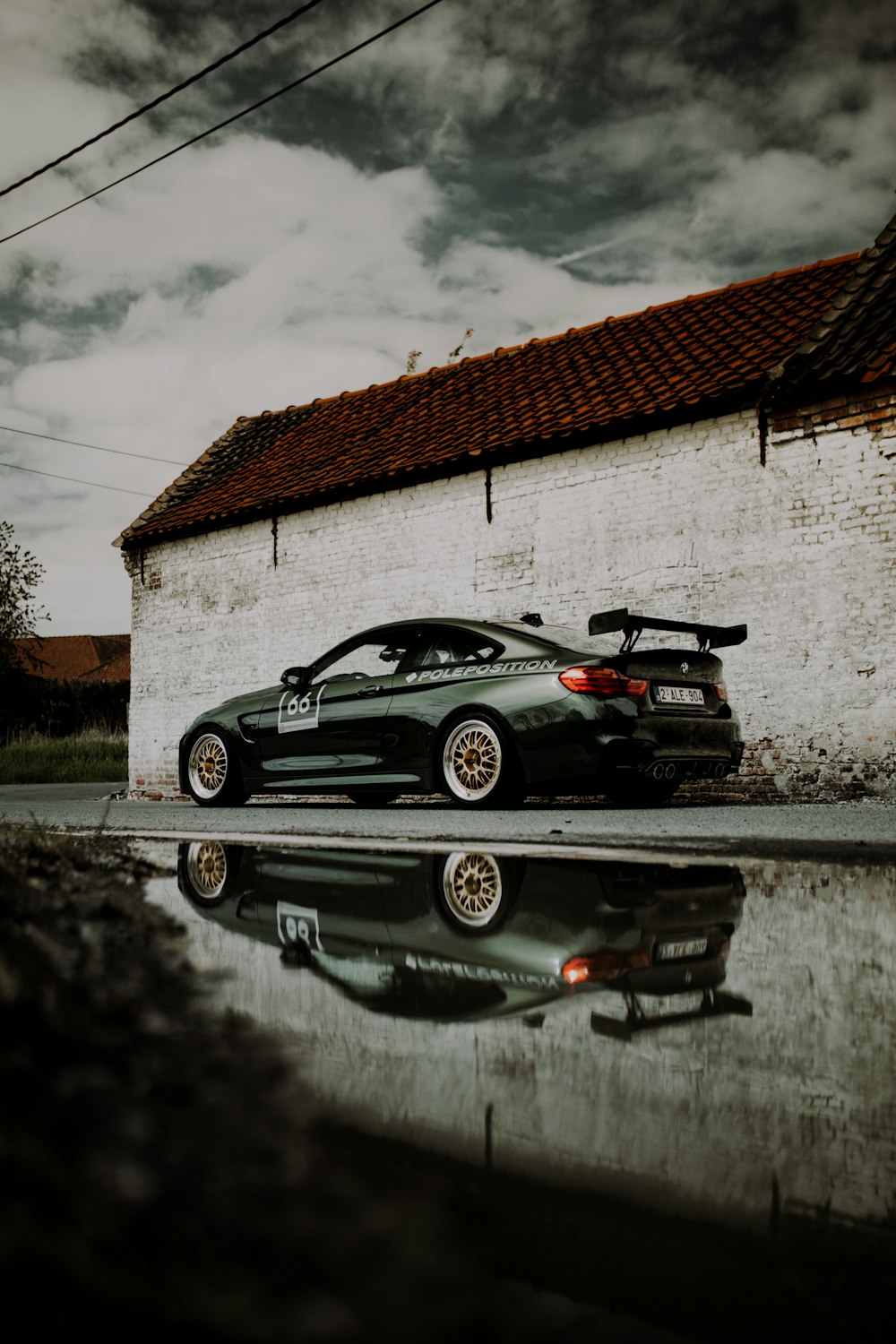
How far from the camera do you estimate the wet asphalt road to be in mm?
4961

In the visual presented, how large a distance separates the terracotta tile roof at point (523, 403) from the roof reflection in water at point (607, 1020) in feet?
27.1

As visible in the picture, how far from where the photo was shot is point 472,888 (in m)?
3.90

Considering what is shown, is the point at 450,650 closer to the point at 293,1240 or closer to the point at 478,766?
the point at 478,766

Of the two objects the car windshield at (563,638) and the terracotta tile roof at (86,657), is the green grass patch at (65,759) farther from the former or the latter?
the terracotta tile roof at (86,657)

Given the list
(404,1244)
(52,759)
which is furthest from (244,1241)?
(52,759)

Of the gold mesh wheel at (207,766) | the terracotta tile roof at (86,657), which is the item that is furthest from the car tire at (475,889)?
the terracotta tile roof at (86,657)

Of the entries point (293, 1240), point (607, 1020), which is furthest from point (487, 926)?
point (293, 1240)

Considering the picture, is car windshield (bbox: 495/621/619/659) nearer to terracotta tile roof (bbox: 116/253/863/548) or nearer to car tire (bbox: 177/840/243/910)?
car tire (bbox: 177/840/243/910)

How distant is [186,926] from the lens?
3102 mm

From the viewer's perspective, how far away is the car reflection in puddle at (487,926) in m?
2.34

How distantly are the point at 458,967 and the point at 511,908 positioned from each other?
85 cm

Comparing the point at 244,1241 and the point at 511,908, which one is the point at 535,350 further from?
the point at 244,1241

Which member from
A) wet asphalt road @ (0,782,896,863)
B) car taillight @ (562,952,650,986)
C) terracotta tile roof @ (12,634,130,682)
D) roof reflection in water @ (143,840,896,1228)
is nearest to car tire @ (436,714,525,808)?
wet asphalt road @ (0,782,896,863)

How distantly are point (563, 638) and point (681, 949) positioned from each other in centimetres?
553
